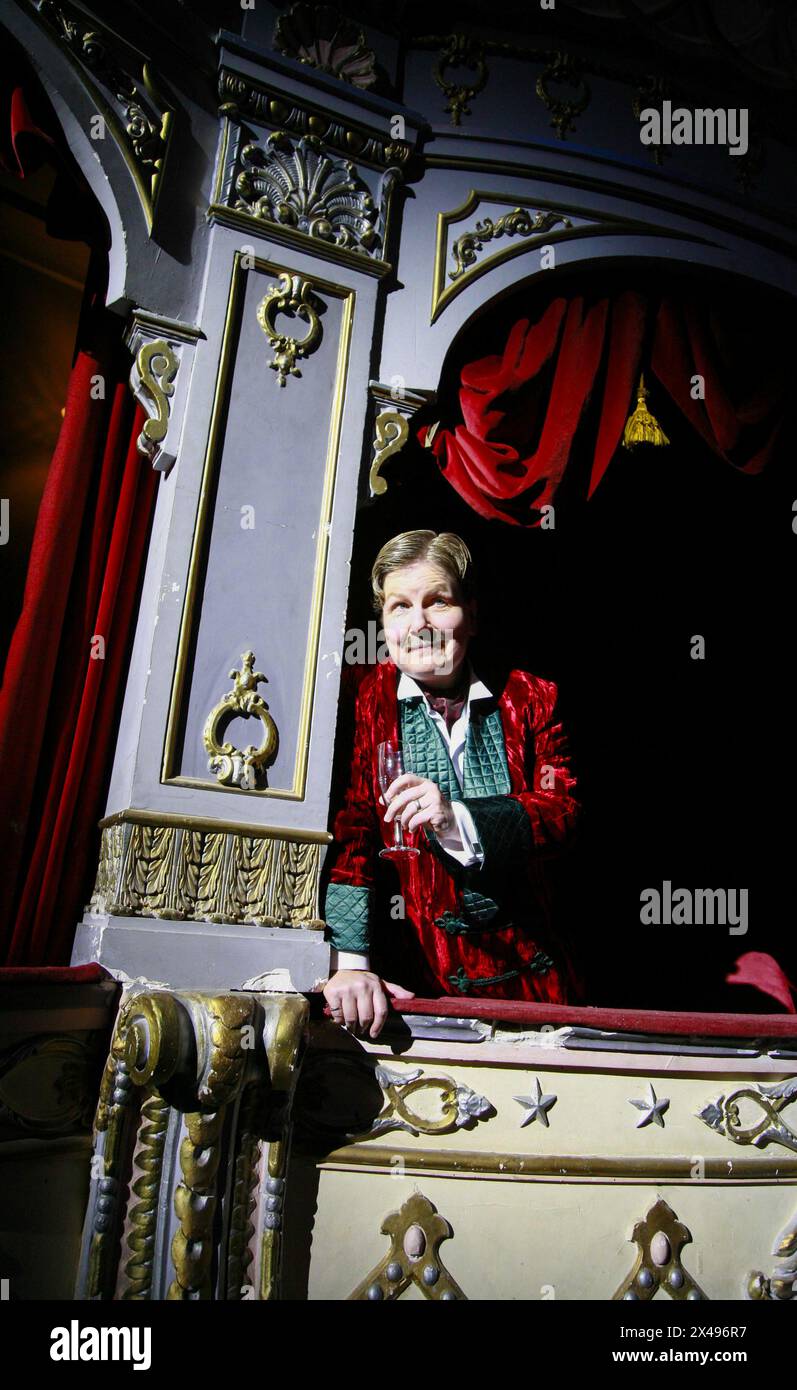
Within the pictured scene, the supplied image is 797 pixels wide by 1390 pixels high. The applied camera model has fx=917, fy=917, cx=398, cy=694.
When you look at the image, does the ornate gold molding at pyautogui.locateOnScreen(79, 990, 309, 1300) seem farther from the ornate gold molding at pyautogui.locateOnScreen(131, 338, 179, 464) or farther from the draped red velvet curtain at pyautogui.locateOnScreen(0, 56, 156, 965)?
the ornate gold molding at pyautogui.locateOnScreen(131, 338, 179, 464)

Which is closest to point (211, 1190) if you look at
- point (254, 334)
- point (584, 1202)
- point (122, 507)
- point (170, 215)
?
point (584, 1202)

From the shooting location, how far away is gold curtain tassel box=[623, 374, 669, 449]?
2916 millimetres

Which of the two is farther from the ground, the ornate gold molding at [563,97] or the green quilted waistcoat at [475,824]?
the ornate gold molding at [563,97]

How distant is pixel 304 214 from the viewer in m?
2.46

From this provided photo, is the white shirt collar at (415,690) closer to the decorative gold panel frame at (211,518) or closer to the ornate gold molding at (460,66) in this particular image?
the decorative gold panel frame at (211,518)

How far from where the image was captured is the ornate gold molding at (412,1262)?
1.72 metres

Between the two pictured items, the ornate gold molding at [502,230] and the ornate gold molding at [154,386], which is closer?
the ornate gold molding at [154,386]

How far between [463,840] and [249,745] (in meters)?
0.60

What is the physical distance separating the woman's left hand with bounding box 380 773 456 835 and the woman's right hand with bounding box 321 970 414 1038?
19.8 inches

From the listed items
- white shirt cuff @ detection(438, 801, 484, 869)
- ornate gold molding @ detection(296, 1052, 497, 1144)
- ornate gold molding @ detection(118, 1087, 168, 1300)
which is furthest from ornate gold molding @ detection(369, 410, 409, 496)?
ornate gold molding @ detection(118, 1087, 168, 1300)

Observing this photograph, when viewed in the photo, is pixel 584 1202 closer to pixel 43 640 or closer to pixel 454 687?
pixel 454 687

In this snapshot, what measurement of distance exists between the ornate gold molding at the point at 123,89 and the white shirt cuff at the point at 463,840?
1657mm

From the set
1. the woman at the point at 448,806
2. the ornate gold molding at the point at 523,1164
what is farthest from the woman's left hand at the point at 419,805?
the ornate gold molding at the point at 523,1164

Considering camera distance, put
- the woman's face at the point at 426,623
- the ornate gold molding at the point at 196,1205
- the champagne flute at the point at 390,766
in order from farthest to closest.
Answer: the woman's face at the point at 426,623, the champagne flute at the point at 390,766, the ornate gold molding at the point at 196,1205
